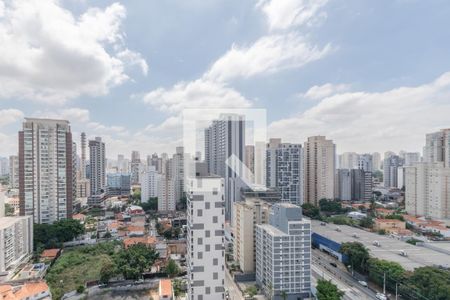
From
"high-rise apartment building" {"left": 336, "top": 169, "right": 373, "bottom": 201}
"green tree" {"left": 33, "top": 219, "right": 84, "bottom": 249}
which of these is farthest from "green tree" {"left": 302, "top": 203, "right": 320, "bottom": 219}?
"green tree" {"left": 33, "top": 219, "right": 84, "bottom": 249}

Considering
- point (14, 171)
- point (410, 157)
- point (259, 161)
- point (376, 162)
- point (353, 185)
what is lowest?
point (353, 185)

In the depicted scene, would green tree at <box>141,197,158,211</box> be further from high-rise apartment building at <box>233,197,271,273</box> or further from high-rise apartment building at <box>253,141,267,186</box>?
high-rise apartment building at <box>233,197,271,273</box>

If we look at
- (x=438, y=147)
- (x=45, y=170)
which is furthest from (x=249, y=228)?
(x=438, y=147)

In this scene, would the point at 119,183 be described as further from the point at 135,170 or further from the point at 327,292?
the point at 327,292

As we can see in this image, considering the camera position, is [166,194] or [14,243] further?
[166,194]

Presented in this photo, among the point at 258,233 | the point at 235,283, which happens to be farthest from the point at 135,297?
the point at 258,233

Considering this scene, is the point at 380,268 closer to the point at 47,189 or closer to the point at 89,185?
the point at 47,189

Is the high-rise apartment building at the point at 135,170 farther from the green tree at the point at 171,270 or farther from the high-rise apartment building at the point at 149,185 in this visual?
the green tree at the point at 171,270

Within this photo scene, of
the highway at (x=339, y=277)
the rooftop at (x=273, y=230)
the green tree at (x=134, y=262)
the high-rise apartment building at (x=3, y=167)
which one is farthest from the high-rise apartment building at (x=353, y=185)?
the high-rise apartment building at (x=3, y=167)
